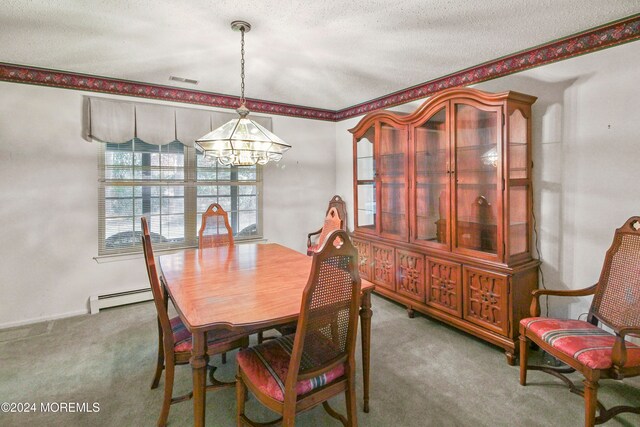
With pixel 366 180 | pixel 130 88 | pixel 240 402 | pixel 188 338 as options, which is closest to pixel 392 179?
pixel 366 180

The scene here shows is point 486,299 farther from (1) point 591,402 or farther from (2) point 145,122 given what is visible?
(2) point 145,122

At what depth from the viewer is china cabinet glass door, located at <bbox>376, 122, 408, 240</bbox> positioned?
3529 mm

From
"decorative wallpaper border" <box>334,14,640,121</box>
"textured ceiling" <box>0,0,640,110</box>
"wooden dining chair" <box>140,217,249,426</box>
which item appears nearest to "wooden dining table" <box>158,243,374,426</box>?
"wooden dining chair" <box>140,217,249,426</box>

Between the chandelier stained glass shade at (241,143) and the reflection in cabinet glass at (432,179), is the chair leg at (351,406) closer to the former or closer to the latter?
the chandelier stained glass shade at (241,143)

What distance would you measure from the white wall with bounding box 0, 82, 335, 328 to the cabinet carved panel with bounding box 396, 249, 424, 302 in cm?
295

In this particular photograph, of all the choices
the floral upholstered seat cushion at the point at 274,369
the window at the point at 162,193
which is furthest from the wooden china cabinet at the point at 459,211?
the window at the point at 162,193

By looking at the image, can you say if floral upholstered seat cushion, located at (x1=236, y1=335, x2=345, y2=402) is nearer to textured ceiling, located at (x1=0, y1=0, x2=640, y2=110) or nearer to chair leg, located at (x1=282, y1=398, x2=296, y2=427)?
chair leg, located at (x1=282, y1=398, x2=296, y2=427)

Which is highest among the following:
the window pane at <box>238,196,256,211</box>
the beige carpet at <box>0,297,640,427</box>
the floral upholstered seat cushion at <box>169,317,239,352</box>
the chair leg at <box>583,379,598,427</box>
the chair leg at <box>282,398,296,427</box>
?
the window pane at <box>238,196,256,211</box>

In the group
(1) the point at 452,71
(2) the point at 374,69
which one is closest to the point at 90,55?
(2) the point at 374,69

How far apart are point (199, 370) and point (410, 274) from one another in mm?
2397

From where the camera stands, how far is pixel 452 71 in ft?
10.9

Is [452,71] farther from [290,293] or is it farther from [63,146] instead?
[63,146]

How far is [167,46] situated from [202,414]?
2.69 m

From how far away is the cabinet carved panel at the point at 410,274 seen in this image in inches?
129
